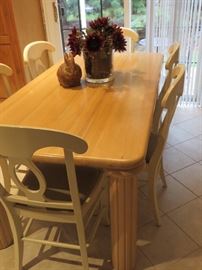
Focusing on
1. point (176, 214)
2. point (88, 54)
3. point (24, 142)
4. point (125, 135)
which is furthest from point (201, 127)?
point (24, 142)

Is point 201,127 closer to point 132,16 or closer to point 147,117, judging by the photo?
point 132,16

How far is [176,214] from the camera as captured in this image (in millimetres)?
1658

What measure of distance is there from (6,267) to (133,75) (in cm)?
130

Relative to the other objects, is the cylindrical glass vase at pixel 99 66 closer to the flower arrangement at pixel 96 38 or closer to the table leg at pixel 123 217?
the flower arrangement at pixel 96 38

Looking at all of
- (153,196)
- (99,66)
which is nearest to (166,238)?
(153,196)

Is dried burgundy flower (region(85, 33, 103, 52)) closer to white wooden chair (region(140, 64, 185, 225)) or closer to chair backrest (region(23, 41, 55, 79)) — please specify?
white wooden chair (region(140, 64, 185, 225))

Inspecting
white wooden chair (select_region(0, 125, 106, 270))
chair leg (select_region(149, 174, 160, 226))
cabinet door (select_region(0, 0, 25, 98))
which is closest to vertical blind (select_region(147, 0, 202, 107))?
cabinet door (select_region(0, 0, 25, 98))

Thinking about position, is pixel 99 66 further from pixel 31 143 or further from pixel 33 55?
pixel 31 143

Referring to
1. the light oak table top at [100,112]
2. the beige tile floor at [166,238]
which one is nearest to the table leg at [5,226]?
the beige tile floor at [166,238]

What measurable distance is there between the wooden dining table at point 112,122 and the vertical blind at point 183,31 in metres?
1.18

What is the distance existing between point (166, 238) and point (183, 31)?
196 centimetres

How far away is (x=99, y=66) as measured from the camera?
4.95ft

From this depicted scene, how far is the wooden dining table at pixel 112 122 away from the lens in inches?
37.8

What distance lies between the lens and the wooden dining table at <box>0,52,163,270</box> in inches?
37.8
